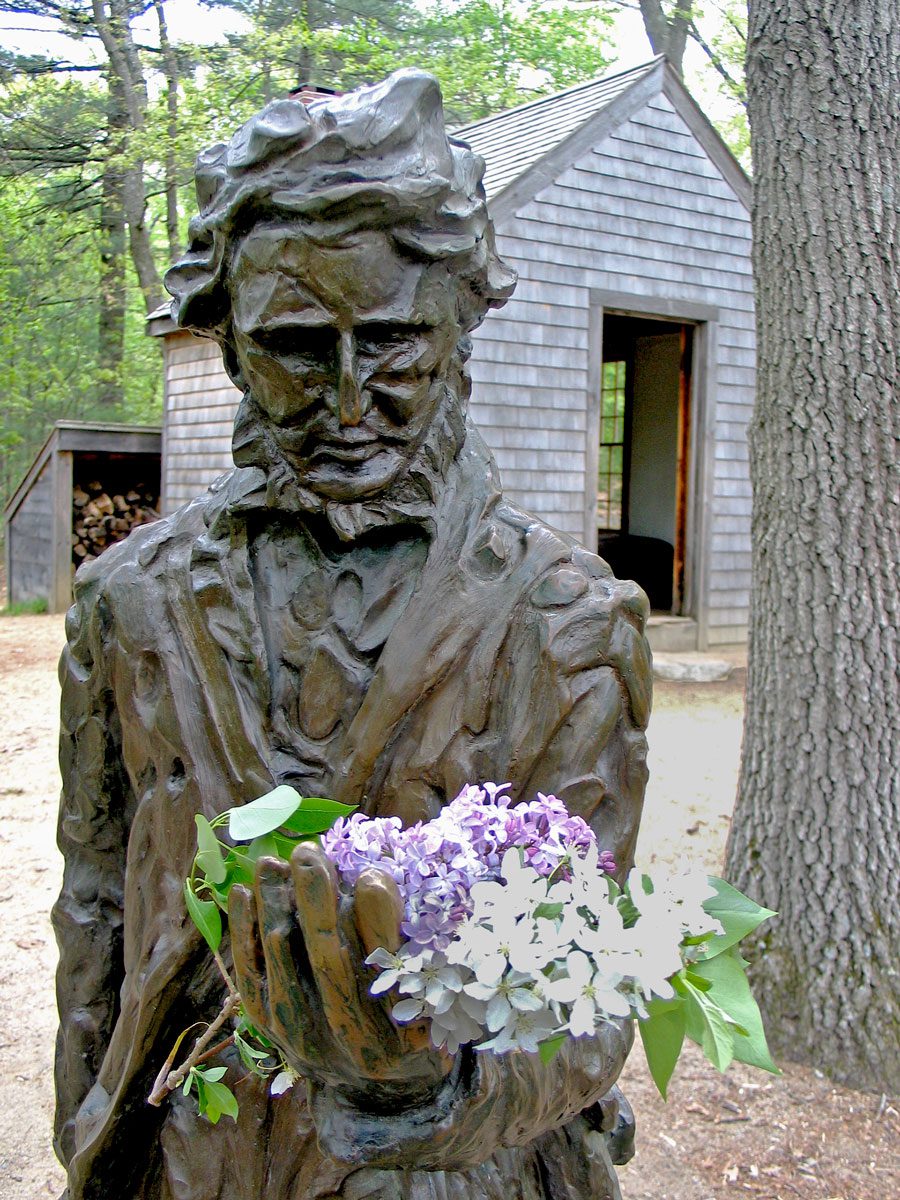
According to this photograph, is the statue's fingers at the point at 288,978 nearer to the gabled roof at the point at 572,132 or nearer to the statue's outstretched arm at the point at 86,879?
the statue's outstretched arm at the point at 86,879

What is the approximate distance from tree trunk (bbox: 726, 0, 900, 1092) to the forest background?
46.3 feet

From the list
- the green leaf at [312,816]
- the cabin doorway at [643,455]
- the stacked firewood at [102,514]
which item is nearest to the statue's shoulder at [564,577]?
the green leaf at [312,816]

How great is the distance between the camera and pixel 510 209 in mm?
10328

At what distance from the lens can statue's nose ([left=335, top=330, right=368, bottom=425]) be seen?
1.49 metres

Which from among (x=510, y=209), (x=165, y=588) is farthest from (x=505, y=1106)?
(x=510, y=209)

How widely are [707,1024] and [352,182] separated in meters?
1.05

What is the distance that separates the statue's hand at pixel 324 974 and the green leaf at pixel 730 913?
0.33 m

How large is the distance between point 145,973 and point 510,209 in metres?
9.61

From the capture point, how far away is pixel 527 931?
110 centimetres

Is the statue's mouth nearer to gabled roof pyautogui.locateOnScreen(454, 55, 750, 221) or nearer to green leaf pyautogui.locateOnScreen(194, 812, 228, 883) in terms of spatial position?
green leaf pyautogui.locateOnScreen(194, 812, 228, 883)

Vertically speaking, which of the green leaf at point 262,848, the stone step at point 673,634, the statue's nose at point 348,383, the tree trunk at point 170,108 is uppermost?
the tree trunk at point 170,108

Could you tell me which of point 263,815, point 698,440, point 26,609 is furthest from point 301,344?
point 26,609

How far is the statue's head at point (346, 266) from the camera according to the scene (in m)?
1.47

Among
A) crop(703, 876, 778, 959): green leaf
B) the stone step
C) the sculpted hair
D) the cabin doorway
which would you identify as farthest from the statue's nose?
the cabin doorway
